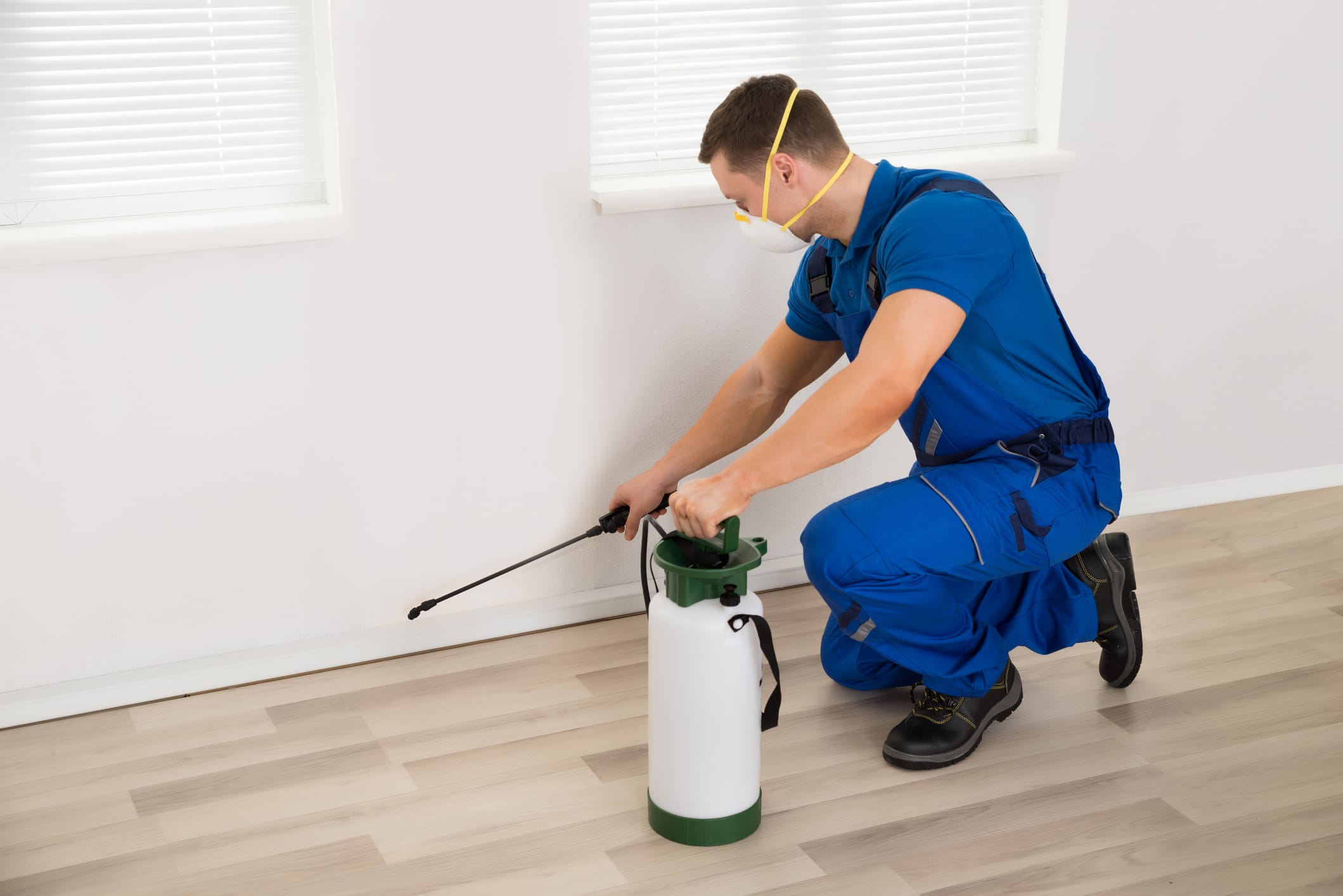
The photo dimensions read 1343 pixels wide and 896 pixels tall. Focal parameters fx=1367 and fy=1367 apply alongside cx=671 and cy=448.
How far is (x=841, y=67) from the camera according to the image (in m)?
2.85

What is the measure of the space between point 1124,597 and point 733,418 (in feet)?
2.60

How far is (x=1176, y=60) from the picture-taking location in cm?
303

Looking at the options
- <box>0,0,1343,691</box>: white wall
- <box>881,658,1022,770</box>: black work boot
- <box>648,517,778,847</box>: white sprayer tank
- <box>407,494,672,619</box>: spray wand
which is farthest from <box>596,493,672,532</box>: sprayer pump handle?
<box>881,658,1022,770</box>: black work boot

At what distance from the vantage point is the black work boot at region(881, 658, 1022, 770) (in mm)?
2293

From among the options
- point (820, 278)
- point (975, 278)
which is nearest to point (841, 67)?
point (820, 278)

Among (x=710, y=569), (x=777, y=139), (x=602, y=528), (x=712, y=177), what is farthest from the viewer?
(x=712, y=177)

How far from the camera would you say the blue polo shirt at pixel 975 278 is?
2.11 meters

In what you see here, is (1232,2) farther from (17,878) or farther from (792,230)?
(17,878)

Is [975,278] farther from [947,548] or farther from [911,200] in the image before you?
[947,548]

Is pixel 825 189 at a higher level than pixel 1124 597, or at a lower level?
higher

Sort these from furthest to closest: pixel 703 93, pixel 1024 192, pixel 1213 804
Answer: pixel 1024 192
pixel 703 93
pixel 1213 804

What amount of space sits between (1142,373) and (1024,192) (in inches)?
22.1

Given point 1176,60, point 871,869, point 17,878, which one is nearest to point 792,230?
point 871,869

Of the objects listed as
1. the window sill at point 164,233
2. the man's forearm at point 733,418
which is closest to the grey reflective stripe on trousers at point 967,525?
the man's forearm at point 733,418
